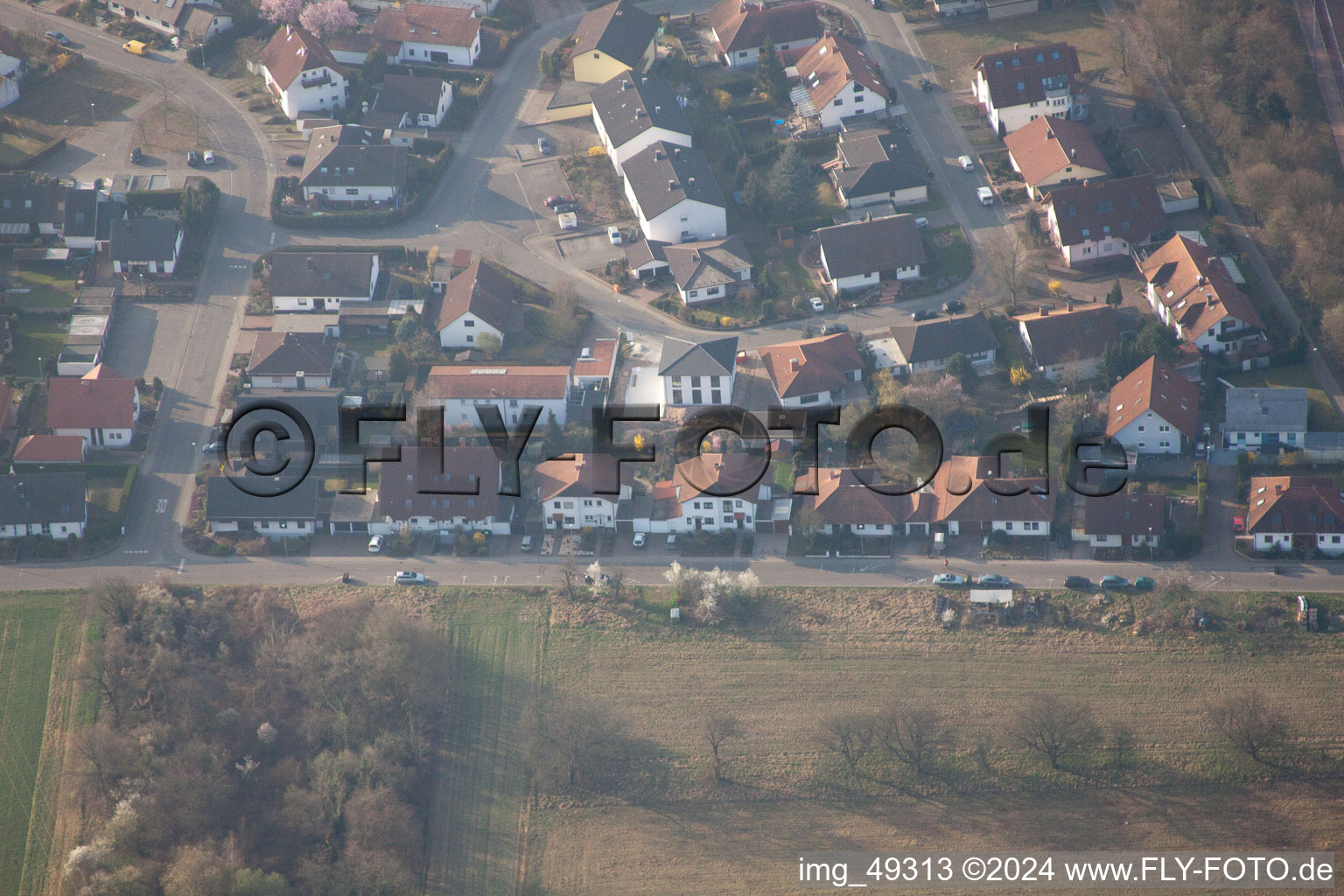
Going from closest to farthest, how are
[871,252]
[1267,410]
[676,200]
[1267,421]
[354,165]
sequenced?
[1267,421] < [1267,410] < [871,252] < [676,200] < [354,165]

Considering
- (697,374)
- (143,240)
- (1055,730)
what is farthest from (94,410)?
(1055,730)

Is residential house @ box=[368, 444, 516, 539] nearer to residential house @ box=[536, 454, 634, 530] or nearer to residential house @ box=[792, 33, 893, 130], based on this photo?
residential house @ box=[536, 454, 634, 530]

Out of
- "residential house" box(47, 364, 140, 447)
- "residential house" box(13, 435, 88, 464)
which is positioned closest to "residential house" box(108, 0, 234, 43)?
"residential house" box(47, 364, 140, 447)

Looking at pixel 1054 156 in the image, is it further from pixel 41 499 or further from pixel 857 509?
pixel 41 499

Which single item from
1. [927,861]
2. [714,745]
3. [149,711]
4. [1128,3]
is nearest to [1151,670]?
[927,861]

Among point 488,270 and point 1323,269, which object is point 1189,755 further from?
point 488,270

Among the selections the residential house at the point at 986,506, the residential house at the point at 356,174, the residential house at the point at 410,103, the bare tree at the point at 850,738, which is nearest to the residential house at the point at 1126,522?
the residential house at the point at 986,506
